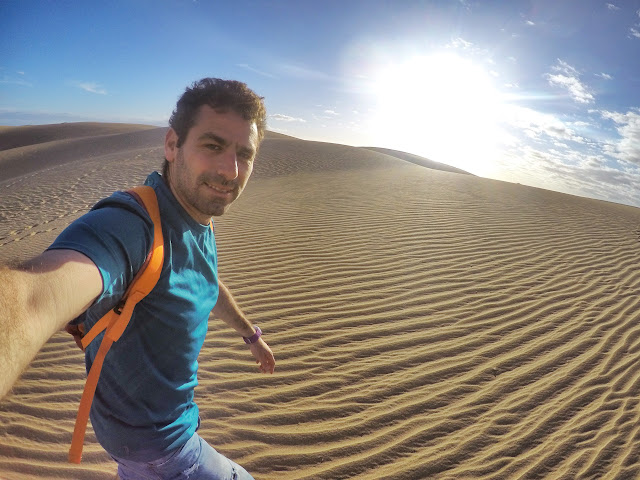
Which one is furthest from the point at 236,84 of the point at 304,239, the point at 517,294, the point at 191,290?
the point at 304,239

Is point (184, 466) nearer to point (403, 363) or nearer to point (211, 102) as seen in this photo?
point (211, 102)

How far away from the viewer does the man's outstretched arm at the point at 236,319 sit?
71.7 inches

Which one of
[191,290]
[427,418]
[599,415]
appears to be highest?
[191,290]

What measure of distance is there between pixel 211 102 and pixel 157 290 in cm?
70

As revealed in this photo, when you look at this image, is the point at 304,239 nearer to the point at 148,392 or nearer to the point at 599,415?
the point at 599,415

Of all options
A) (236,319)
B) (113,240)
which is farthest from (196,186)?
(236,319)

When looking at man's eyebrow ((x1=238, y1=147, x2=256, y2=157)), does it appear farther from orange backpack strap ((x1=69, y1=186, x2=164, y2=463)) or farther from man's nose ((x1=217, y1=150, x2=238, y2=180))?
orange backpack strap ((x1=69, y1=186, x2=164, y2=463))

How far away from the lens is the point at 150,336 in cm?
114

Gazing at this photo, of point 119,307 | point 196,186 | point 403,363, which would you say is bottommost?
point 403,363

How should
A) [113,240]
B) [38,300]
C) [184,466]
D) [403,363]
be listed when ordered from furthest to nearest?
1. [403,363]
2. [184,466]
3. [113,240]
4. [38,300]

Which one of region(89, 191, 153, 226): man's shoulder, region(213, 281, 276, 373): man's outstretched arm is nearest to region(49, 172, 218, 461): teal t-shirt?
region(89, 191, 153, 226): man's shoulder

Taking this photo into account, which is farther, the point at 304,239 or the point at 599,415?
the point at 304,239

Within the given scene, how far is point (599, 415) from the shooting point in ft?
10.3

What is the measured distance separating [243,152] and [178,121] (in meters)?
0.27
